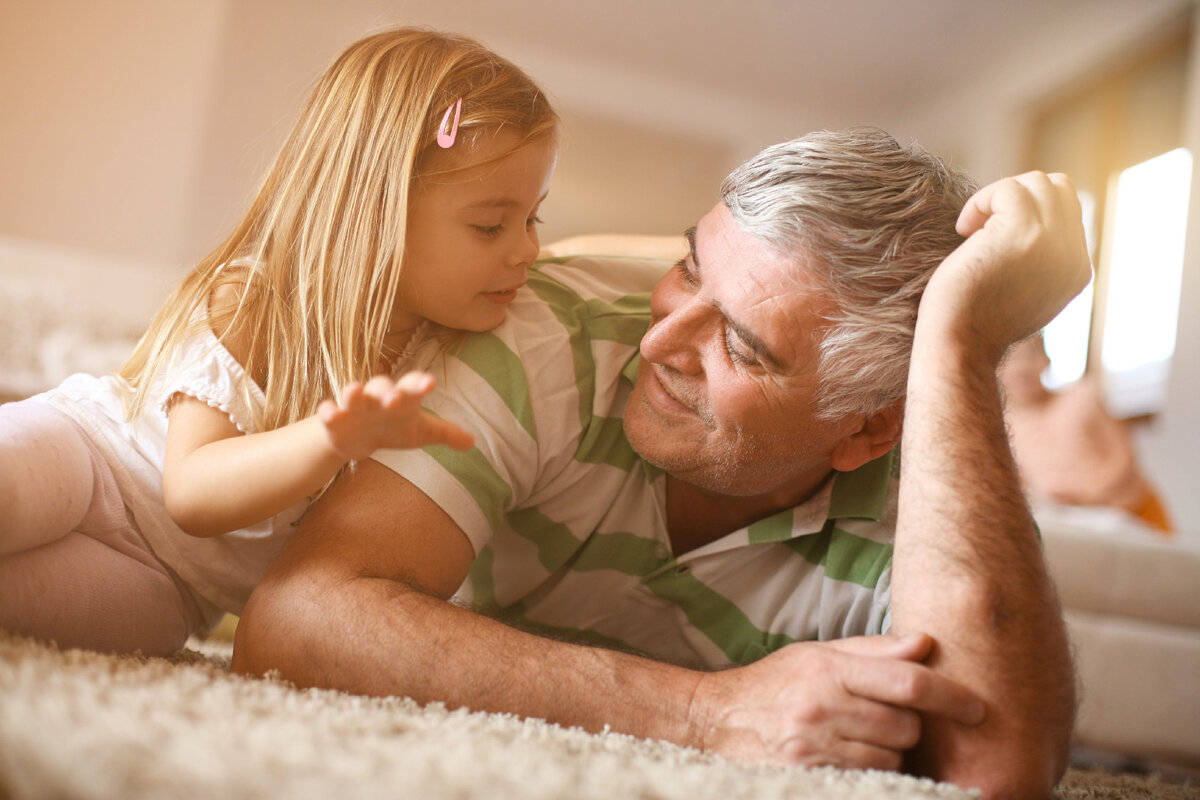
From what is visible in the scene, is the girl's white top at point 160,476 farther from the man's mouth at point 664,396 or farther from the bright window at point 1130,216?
the bright window at point 1130,216

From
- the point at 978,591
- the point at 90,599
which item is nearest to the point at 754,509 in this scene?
the point at 978,591

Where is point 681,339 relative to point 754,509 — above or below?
above

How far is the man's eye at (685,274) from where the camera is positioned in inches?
42.4

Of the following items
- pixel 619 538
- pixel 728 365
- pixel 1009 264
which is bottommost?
pixel 619 538

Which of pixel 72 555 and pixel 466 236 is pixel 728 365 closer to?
pixel 466 236

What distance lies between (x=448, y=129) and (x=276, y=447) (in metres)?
0.43

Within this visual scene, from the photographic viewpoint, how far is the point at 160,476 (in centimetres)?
102

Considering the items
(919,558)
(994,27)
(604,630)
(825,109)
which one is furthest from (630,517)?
(825,109)

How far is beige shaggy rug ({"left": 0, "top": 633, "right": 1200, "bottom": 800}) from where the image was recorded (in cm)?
48

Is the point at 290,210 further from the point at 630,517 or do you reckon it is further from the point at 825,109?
the point at 825,109

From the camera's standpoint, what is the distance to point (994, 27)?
4820mm

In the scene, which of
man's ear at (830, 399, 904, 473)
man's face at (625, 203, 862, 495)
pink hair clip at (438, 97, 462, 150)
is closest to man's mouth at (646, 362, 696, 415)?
man's face at (625, 203, 862, 495)

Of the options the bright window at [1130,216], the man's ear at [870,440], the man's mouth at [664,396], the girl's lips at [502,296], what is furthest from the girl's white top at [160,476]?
the bright window at [1130,216]

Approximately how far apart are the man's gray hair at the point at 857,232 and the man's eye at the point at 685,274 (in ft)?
0.26
